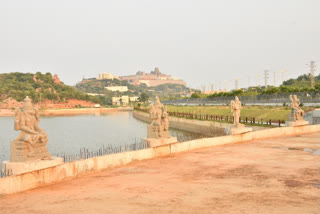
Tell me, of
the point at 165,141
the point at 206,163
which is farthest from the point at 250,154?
the point at 165,141

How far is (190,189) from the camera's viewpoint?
12305mm

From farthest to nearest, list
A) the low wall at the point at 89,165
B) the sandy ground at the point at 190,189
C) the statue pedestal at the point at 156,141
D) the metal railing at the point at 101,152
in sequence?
the statue pedestal at the point at 156,141
the metal railing at the point at 101,152
the low wall at the point at 89,165
the sandy ground at the point at 190,189

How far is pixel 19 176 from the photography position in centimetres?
1231

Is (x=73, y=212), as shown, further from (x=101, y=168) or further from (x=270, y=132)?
(x=270, y=132)

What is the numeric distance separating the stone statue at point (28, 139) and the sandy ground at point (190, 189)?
1447 millimetres

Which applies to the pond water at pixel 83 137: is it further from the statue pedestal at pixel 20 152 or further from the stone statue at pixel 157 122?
the statue pedestal at pixel 20 152

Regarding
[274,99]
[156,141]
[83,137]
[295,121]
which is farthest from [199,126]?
[156,141]

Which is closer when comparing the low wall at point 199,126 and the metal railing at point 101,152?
the metal railing at point 101,152

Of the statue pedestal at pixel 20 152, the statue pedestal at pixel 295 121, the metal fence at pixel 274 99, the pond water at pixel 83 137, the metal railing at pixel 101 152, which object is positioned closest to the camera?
the statue pedestal at pixel 20 152

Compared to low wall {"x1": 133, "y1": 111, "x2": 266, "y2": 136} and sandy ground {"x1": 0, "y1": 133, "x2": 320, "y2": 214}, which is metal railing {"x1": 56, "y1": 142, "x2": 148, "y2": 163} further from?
low wall {"x1": 133, "y1": 111, "x2": 266, "y2": 136}

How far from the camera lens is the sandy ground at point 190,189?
1020 cm

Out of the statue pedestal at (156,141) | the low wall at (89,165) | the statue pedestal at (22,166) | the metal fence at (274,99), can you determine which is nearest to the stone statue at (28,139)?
the statue pedestal at (22,166)

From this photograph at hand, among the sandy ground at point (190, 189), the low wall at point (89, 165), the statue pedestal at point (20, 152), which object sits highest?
the statue pedestal at point (20, 152)

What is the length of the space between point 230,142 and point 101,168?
12.6 meters
